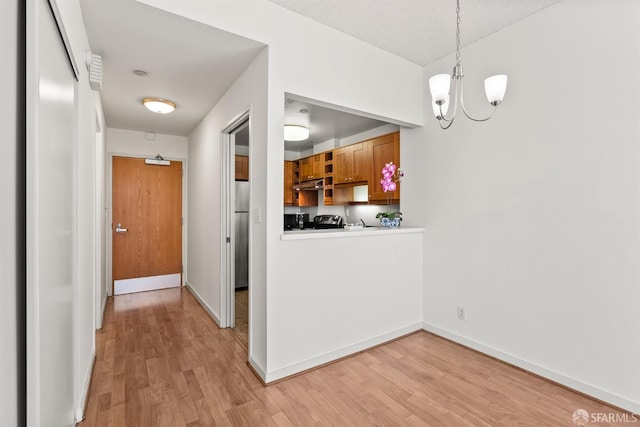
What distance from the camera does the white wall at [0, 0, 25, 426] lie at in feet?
2.76

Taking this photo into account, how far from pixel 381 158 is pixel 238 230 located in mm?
2443

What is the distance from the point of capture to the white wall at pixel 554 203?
6.64 ft

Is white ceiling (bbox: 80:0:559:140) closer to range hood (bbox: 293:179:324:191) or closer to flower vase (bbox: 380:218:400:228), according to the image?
flower vase (bbox: 380:218:400:228)

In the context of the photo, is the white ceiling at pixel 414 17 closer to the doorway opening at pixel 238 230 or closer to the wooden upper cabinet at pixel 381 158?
the doorway opening at pixel 238 230

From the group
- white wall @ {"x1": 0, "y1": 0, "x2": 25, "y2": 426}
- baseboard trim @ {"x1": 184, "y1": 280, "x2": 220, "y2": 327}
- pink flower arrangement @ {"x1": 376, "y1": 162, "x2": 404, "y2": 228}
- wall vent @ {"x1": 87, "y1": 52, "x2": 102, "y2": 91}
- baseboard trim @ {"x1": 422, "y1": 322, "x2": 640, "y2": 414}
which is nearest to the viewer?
white wall @ {"x1": 0, "y1": 0, "x2": 25, "y2": 426}

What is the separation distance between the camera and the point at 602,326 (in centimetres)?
211

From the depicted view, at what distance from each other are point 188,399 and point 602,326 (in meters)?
2.86

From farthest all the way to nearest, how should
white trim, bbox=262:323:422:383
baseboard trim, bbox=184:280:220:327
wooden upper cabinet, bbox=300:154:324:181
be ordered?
wooden upper cabinet, bbox=300:154:324:181 → baseboard trim, bbox=184:280:220:327 → white trim, bbox=262:323:422:383

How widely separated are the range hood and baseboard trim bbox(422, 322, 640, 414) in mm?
3121

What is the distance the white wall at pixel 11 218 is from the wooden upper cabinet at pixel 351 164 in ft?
12.5

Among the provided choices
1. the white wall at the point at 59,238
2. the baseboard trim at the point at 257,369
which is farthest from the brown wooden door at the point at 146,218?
the baseboard trim at the point at 257,369

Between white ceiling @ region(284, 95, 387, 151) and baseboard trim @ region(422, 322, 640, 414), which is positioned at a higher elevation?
white ceiling @ region(284, 95, 387, 151)

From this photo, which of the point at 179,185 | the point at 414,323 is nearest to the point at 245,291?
the point at 179,185

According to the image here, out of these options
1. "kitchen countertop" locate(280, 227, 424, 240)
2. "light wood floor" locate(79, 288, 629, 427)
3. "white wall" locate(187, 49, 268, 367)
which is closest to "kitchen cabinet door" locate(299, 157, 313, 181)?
"white wall" locate(187, 49, 268, 367)
